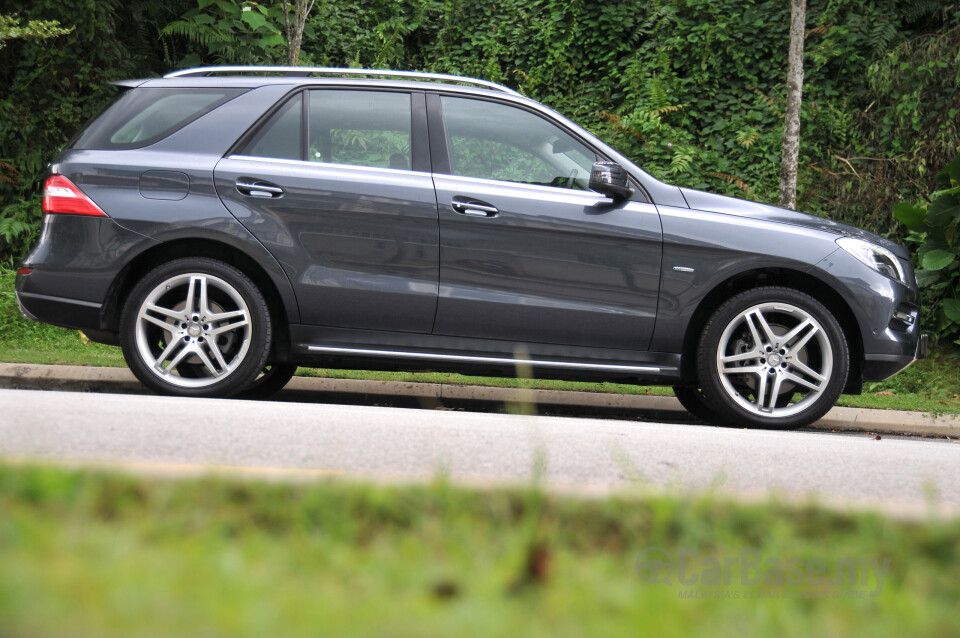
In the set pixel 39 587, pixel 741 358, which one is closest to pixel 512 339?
pixel 741 358

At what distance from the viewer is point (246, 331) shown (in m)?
5.03

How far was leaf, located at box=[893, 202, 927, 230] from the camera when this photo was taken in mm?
8291

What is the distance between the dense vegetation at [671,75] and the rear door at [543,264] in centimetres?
564

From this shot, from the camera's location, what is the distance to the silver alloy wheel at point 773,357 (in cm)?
509

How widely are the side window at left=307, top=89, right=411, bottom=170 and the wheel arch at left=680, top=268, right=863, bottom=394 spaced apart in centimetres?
188

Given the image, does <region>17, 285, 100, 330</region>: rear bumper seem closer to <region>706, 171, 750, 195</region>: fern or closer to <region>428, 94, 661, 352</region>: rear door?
<region>428, 94, 661, 352</region>: rear door

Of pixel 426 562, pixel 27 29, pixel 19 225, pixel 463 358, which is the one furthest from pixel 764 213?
pixel 19 225

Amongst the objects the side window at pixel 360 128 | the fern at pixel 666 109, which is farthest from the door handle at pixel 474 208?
the fern at pixel 666 109

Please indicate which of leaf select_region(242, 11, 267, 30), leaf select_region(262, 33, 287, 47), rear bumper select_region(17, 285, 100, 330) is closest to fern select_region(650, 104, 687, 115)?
leaf select_region(262, 33, 287, 47)

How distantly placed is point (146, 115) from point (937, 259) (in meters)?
6.71

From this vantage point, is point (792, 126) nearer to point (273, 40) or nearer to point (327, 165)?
point (273, 40)

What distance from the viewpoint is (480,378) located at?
7145 millimetres

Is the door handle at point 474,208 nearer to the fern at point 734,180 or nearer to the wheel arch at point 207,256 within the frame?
the wheel arch at point 207,256

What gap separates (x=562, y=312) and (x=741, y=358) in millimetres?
1033
